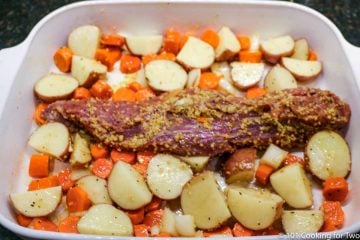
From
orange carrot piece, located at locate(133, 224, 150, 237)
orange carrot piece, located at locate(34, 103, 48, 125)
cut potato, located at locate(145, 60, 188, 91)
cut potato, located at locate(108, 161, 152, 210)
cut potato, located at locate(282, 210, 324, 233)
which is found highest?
cut potato, located at locate(145, 60, 188, 91)

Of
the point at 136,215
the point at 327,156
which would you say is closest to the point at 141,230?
the point at 136,215

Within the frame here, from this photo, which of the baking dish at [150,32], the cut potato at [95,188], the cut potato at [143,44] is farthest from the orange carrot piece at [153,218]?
the cut potato at [143,44]

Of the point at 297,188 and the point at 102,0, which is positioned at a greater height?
the point at 102,0

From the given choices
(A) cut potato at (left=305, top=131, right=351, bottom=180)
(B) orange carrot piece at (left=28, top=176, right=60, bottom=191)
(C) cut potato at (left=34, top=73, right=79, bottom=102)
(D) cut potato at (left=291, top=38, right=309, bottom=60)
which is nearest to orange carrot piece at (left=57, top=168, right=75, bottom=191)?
(B) orange carrot piece at (left=28, top=176, right=60, bottom=191)

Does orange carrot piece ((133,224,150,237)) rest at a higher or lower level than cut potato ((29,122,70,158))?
lower

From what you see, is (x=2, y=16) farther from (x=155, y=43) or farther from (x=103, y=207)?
(x=103, y=207)

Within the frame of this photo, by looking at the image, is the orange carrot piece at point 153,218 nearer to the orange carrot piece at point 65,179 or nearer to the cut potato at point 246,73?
the orange carrot piece at point 65,179

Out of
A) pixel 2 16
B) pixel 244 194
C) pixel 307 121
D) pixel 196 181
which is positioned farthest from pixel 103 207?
pixel 2 16

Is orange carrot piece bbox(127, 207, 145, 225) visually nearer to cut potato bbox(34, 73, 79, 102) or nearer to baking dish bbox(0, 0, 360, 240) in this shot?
baking dish bbox(0, 0, 360, 240)
